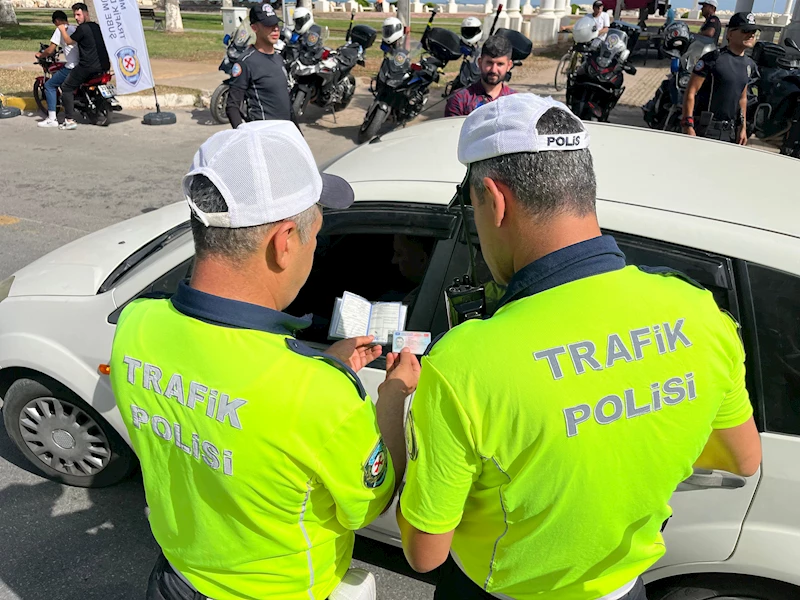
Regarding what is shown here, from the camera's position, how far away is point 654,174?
229 cm

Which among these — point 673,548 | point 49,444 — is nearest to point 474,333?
point 673,548

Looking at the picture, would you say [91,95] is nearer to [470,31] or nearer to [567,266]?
[470,31]

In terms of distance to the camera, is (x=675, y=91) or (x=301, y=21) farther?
(x=301, y=21)

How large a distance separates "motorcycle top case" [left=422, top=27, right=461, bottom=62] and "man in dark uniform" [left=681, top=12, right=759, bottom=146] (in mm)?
4288

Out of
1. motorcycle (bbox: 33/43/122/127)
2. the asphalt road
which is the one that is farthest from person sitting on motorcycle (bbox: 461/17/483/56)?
motorcycle (bbox: 33/43/122/127)

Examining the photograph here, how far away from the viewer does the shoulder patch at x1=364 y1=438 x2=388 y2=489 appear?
4.19 feet

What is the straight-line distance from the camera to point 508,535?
127cm

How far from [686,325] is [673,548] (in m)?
1.11

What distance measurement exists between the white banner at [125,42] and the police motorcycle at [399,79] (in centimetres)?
357

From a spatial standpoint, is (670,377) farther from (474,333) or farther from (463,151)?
(463,151)

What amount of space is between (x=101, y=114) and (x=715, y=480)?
1059 cm

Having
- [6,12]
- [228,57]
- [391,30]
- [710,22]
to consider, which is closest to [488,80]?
[391,30]

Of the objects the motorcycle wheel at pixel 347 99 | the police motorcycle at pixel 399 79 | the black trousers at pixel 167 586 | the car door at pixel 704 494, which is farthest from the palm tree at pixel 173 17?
the black trousers at pixel 167 586

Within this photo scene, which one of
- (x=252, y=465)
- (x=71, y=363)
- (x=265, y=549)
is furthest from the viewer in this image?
(x=71, y=363)
